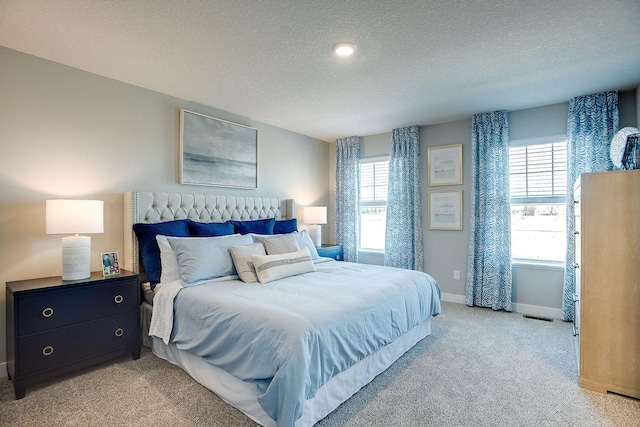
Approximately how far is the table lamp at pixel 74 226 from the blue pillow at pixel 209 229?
90 centimetres

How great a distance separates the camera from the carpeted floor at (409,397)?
196 centimetres

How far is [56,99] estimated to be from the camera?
9.05ft

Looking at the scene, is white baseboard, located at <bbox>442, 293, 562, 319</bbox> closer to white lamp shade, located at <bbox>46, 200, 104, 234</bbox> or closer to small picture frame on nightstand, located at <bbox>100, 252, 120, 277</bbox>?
small picture frame on nightstand, located at <bbox>100, 252, 120, 277</bbox>

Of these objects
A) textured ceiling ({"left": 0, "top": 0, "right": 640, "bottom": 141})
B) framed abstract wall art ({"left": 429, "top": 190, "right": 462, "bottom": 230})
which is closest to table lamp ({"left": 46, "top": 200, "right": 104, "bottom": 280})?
textured ceiling ({"left": 0, "top": 0, "right": 640, "bottom": 141})

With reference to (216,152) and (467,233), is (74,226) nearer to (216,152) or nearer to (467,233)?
(216,152)

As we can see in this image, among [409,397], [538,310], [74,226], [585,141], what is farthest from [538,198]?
[74,226]

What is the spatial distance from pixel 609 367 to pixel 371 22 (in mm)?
2808

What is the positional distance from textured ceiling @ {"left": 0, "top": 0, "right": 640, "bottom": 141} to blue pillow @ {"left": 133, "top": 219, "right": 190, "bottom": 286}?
138 centimetres

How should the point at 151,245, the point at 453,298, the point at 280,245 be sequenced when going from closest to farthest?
the point at 151,245, the point at 280,245, the point at 453,298

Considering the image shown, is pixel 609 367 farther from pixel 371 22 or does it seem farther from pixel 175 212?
pixel 175 212

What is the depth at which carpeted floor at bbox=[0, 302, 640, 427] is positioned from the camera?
1964 mm

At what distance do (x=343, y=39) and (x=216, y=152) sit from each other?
7.04 feet

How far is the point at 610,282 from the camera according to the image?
227cm

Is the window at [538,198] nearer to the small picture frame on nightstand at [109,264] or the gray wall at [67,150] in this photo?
the gray wall at [67,150]
